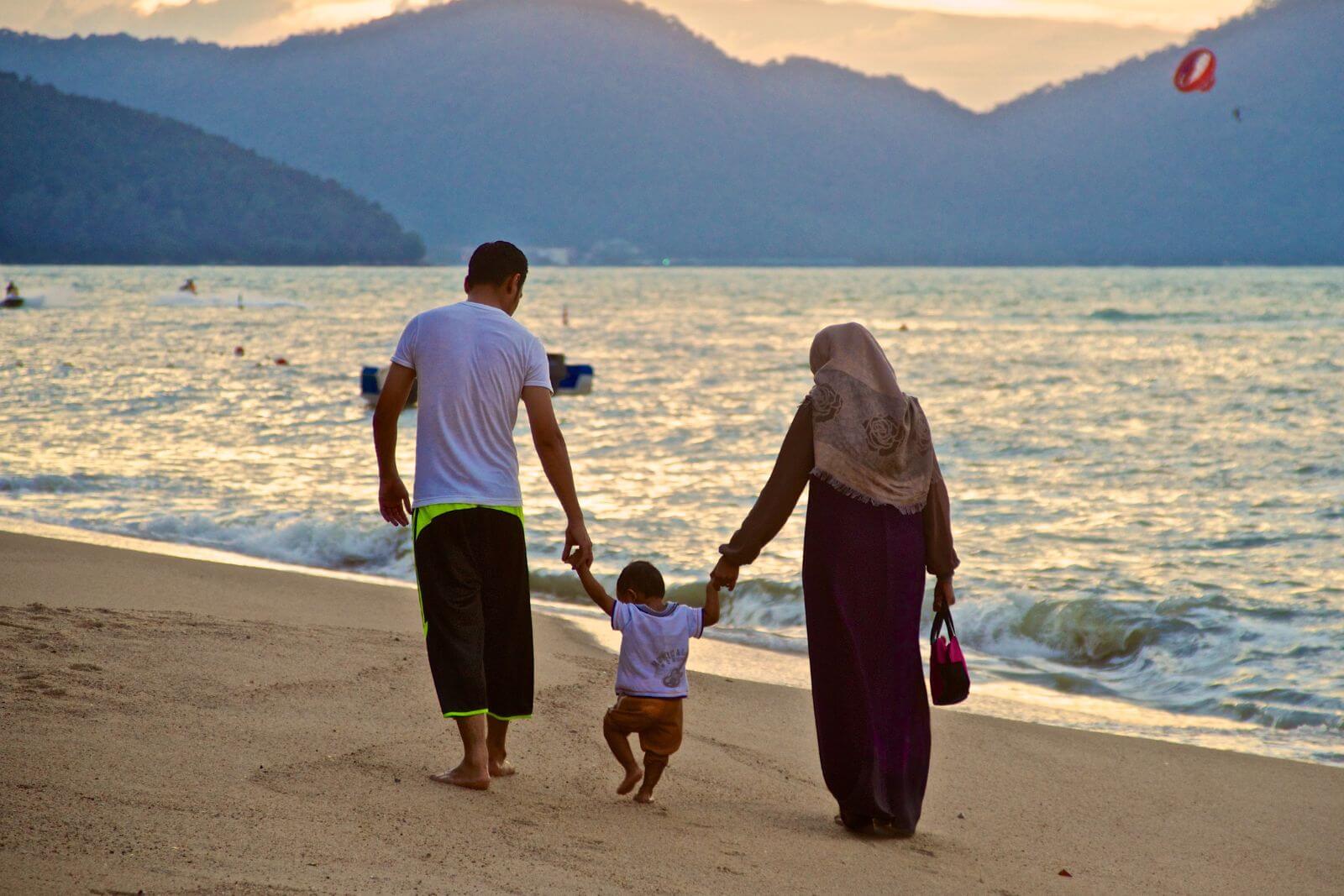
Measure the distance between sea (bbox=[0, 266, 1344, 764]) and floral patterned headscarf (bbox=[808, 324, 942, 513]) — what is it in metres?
3.05

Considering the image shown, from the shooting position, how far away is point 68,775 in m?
3.69

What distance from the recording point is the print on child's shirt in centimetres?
407

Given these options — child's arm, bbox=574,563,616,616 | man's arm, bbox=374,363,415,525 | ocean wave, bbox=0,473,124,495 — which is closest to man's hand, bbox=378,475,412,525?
man's arm, bbox=374,363,415,525

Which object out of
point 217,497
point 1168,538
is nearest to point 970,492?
point 1168,538

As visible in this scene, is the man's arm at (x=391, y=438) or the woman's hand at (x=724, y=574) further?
the woman's hand at (x=724, y=574)

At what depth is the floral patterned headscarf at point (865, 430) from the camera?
13.8 ft

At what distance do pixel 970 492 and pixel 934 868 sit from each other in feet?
34.0

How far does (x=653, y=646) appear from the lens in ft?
13.3

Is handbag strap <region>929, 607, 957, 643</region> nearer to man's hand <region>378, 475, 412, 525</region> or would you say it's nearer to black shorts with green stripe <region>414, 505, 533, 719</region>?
black shorts with green stripe <region>414, 505, 533, 719</region>

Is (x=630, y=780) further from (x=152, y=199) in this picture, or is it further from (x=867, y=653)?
(x=152, y=199)

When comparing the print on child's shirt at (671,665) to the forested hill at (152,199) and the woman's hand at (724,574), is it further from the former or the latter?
the forested hill at (152,199)

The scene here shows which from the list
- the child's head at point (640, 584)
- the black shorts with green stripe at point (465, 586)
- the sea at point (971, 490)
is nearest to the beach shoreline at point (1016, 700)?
the sea at point (971, 490)

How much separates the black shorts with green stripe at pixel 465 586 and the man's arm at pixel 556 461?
0.16m

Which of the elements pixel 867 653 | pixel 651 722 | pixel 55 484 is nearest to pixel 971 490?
pixel 55 484
